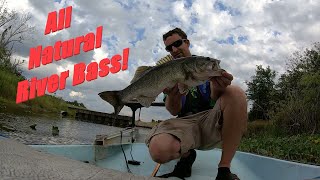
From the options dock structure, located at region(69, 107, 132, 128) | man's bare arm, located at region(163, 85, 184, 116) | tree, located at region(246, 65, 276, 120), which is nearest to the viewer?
man's bare arm, located at region(163, 85, 184, 116)

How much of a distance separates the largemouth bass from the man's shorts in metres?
0.46

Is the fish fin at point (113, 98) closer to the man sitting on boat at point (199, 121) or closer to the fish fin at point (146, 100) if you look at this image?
the fish fin at point (146, 100)

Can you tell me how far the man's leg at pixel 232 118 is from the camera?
293 centimetres

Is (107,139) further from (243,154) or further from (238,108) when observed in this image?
(238,108)

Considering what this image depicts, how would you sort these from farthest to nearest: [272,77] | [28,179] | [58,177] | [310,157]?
[272,77], [310,157], [58,177], [28,179]

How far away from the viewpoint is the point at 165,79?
2801 millimetres

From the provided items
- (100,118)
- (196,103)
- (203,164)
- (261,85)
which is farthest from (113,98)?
(100,118)

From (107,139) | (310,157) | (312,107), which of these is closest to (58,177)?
(107,139)

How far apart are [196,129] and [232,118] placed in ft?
1.58

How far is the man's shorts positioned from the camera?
311 centimetres

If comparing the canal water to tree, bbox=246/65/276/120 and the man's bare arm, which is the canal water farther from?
tree, bbox=246/65/276/120

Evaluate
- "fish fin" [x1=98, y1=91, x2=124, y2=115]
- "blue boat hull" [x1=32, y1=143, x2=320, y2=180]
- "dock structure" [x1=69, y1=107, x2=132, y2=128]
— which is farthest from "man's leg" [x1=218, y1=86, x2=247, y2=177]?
"dock structure" [x1=69, y1=107, x2=132, y2=128]

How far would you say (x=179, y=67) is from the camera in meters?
2.73

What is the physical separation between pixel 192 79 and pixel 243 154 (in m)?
2.80
